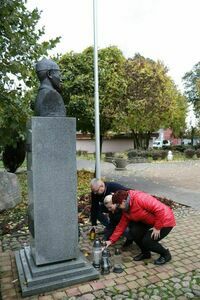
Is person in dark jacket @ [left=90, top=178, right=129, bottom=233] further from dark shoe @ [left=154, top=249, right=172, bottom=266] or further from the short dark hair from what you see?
dark shoe @ [left=154, top=249, right=172, bottom=266]

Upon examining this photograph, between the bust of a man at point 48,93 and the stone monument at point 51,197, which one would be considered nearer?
the stone monument at point 51,197

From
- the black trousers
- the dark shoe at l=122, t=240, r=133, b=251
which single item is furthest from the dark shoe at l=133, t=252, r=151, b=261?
the dark shoe at l=122, t=240, r=133, b=251

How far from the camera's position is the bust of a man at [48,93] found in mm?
4398

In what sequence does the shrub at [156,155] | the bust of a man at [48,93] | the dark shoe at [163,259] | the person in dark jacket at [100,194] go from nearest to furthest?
the bust of a man at [48,93] < the dark shoe at [163,259] < the person in dark jacket at [100,194] < the shrub at [156,155]

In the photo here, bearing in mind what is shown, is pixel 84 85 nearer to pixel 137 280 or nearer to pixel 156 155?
pixel 137 280

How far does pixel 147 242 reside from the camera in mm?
4754

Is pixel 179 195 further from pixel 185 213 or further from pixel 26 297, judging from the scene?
pixel 26 297

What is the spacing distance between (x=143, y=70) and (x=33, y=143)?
76.0ft

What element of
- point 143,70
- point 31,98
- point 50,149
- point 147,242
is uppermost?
point 143,70

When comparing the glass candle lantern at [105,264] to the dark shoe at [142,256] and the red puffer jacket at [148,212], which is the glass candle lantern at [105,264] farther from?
the dark shoe at [142,256]

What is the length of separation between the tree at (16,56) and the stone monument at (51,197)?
2261mm

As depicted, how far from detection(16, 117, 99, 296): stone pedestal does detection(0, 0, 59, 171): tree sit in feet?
9.17

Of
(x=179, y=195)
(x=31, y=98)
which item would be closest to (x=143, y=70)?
(x=179, y=195)

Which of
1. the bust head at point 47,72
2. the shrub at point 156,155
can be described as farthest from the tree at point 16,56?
the shrub at point 156,155
